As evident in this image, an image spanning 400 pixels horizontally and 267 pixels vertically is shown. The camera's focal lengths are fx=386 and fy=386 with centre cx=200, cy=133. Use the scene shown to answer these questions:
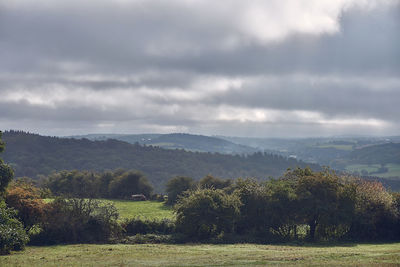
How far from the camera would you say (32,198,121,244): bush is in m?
40.2

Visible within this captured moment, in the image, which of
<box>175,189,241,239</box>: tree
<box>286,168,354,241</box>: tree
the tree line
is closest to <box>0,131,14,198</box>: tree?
the tree line

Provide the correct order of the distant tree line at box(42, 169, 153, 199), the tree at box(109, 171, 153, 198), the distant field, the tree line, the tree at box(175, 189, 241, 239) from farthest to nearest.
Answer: the tree at box(109, 171, 153, 198)
the distant tree line at box(42, 169, 153, 199)
the distant field
the tree at box(175, 189, 241, 239)
the tree line

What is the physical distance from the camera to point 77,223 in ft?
136

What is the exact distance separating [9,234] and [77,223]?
10117 mm

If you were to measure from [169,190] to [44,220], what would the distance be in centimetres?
4705

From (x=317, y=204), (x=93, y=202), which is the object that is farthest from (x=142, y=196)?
(x=317, y=204)

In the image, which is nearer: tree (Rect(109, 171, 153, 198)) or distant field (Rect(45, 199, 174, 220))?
distant field (Rect(45, 199, 174, 220))

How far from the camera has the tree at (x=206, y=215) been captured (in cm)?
4397

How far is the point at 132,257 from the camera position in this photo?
1125 inches

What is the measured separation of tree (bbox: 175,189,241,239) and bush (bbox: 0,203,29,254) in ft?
57.1

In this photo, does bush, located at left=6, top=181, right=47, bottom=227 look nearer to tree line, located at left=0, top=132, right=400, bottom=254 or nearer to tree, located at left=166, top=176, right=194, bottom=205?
tree line, located at left=0, top=132, right=400, bottom=254

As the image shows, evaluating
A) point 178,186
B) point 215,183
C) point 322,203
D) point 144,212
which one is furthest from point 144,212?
point 178,186

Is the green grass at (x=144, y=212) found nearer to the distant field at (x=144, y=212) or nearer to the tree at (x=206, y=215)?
the distant field at (x=144, y=212)

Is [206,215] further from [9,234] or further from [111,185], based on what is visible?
[111,185]
